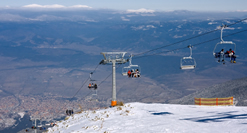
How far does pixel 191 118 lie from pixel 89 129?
323 inches

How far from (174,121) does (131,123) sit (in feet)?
11.0

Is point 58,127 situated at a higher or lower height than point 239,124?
lower

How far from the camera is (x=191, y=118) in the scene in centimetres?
2170

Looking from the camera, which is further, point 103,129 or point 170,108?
point 170,108

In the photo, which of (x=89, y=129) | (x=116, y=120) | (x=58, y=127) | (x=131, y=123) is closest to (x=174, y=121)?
(x=131, y=123)

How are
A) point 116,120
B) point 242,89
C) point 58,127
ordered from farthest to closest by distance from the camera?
point 242,89, point 58,127, point 116,120

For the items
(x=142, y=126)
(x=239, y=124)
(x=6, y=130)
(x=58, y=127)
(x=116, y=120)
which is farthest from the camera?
(x=6, y=130)

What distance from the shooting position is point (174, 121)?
20609 millimetres

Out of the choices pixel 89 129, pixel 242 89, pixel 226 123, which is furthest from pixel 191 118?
pixel 242 89

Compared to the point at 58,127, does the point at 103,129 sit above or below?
above

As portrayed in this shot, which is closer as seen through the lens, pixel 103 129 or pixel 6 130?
pixel 103 129

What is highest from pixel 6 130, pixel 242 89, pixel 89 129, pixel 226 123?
pixel 226 123

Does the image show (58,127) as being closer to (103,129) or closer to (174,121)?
(103,129)

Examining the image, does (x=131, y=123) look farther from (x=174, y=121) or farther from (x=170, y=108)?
(x=170, y=108)
